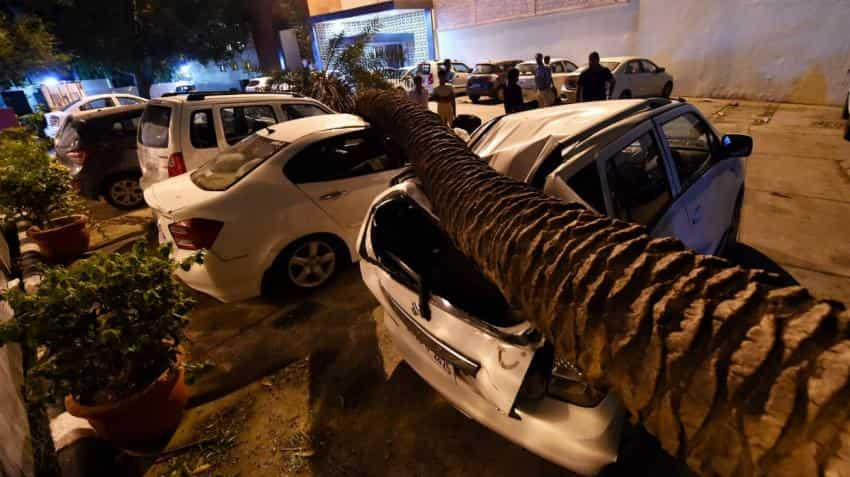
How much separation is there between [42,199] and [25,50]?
14.7m

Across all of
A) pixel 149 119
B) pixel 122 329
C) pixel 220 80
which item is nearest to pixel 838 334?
pixel 122 329

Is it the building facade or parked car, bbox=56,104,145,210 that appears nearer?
parked car, bbox=56,104,145,210

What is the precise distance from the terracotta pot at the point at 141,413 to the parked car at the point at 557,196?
4.34 feet

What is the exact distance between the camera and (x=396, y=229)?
2.61m

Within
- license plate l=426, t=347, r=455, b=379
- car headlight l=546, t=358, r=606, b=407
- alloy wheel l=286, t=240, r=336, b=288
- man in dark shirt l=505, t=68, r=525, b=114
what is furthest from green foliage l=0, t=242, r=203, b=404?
man in dark shirt l=505, t=68, r=525, b=114

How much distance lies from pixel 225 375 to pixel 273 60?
502 inches

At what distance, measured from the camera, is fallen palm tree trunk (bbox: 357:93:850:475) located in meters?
0.76

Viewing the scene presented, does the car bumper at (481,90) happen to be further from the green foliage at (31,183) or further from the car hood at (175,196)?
the car hood at (175,196)

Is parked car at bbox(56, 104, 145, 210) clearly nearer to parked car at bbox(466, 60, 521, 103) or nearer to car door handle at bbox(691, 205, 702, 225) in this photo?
car door handle at bbox(691, 205, 702, 225)

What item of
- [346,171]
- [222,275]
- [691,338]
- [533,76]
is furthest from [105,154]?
[533,76]

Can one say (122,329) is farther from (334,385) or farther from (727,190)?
(727,190)

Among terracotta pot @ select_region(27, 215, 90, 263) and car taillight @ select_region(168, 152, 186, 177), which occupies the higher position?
car taillight @ select_region(168, 152, 186, 177)

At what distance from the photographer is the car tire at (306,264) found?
3.55m

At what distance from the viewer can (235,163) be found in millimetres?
3773
